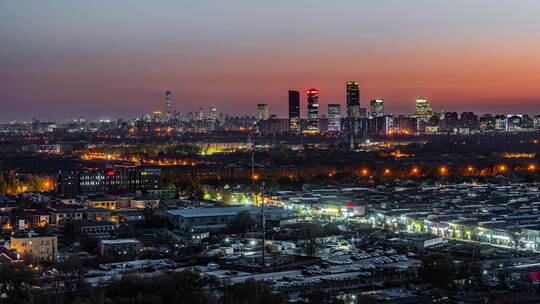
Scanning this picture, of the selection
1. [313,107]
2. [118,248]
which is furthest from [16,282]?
[313,107]

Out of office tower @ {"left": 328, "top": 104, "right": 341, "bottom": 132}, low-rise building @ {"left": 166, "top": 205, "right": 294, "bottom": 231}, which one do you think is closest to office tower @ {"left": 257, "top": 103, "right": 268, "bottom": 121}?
office tower @ {"left": 328, "top": 104, "right": 341, "bottom": 132}

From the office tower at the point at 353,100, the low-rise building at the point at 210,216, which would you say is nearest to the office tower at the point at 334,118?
the office tower at the point at 353,100

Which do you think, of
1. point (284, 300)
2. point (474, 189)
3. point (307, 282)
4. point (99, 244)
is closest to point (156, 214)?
point (99, 244)

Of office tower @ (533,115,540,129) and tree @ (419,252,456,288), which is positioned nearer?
tree @ (419,252,456,288)

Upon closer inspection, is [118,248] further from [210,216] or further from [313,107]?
[313,107]

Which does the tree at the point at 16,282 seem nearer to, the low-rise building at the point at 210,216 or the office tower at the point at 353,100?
the low-rise building at the point at 210,216

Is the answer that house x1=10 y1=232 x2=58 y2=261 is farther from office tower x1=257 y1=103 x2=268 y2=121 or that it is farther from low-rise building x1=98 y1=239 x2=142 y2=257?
office tower x1=257 y1=103 x2=268 y2=121
